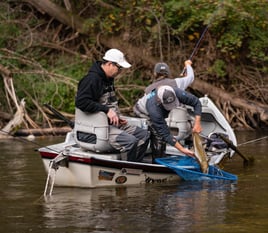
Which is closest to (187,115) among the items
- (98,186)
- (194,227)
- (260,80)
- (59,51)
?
(98,186)

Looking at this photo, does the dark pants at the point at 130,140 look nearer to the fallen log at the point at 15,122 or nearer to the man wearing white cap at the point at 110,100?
the man wearing white cap at the point at 110,100

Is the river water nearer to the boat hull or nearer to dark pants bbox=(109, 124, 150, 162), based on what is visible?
the boat hull

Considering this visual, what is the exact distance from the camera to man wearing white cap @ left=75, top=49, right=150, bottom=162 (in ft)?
32.2

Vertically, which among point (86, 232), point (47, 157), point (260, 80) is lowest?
point (86, 232)

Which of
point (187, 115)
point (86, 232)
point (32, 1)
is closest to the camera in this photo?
point (86, 232)

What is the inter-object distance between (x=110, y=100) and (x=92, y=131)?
1.46 feet

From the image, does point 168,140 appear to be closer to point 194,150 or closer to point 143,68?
point 194,150

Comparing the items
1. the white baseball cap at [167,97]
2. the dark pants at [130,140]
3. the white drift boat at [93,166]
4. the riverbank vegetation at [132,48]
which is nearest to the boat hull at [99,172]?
the white drift boat at [93,166]

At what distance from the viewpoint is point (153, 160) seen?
1061 centimetres

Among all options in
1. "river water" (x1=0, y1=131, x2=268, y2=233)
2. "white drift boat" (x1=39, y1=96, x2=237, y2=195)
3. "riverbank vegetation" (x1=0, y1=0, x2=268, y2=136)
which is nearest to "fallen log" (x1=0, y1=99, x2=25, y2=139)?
"riverbank vegetation" (x1=0, y1=0, x2=268, y2=136)

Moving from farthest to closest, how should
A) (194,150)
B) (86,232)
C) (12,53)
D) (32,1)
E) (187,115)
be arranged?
(32,1), (12,53), (187,115), (194,150), (86,232)

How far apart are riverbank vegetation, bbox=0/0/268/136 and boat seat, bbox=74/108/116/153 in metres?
5.57

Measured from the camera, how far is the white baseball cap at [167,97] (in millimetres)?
10203

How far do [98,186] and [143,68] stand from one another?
8.66 m
